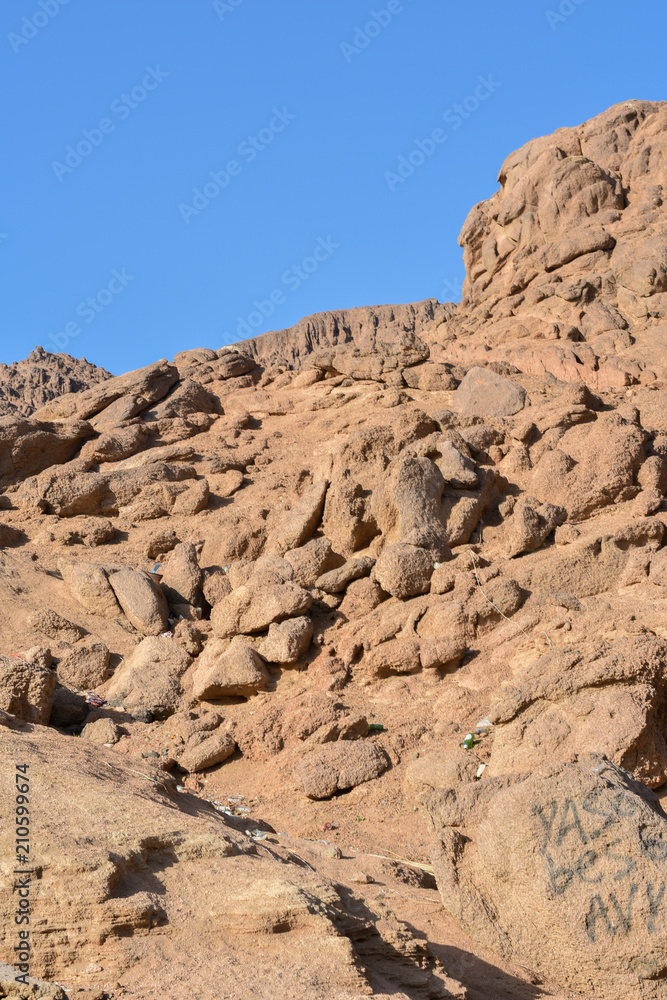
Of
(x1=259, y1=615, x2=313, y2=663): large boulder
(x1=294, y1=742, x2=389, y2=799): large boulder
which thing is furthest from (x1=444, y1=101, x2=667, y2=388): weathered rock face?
(x1=294, y1=742, x2=389, y2=799): large boulder

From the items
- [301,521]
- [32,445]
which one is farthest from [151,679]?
[32,445]

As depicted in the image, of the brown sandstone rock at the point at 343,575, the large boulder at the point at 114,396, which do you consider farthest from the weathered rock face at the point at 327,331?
the brown sandstone rock at the point at 343,575

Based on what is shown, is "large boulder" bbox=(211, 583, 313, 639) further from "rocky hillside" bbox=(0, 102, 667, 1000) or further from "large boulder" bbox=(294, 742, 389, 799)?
"large boulder" bbox=(294, 742, 389, 799)

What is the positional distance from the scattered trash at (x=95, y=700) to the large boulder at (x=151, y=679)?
0.24ft

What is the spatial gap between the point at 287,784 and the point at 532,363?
337 inches

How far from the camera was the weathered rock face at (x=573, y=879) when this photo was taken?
428cm

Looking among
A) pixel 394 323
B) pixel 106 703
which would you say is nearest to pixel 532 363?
pixel 106 703

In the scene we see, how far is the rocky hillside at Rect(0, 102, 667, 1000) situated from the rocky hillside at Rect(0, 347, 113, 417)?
19.0 metres

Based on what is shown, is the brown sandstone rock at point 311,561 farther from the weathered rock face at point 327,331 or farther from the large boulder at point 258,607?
the weathered rock face at point 327,331

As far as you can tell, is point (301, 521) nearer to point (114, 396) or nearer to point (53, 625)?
point (53, 625)

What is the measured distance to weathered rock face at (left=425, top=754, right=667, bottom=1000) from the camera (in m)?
4.28

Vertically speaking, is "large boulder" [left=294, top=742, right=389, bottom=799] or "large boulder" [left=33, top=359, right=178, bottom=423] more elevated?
"large boulder" [left=33, top=359, right=178, bottom=423]

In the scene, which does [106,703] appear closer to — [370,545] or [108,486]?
[370,545]

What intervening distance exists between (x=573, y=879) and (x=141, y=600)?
21.4ft
